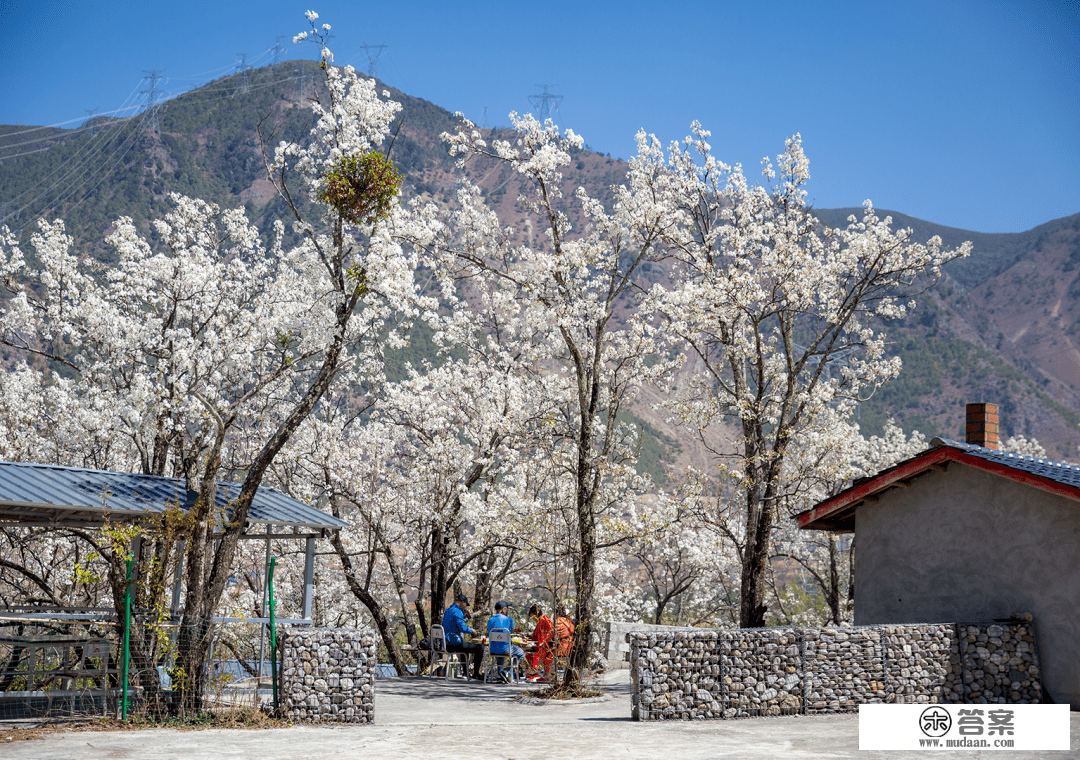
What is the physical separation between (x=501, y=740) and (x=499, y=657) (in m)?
6.16

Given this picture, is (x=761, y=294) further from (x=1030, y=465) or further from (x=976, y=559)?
(x=976, y=559)

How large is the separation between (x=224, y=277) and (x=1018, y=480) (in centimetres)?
1425

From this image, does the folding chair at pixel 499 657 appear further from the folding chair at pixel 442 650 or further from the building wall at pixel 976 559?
the building wall at pixel 976 559

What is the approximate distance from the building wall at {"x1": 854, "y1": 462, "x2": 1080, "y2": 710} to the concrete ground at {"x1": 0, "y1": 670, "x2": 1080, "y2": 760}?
1252mm

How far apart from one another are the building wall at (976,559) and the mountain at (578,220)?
5173 cm

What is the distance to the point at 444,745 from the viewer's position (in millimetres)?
8734

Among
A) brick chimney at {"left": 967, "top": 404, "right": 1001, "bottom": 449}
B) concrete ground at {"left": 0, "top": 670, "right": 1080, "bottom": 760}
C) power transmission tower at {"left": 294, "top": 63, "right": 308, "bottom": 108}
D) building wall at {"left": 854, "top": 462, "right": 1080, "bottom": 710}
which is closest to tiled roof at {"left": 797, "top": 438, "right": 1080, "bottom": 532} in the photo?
building wall at {"left": 854, "top": 462, "right": 1080, "bottom": 710}

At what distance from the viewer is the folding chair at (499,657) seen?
48.8 ft

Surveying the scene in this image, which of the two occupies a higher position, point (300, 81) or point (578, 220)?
point (300, 81)

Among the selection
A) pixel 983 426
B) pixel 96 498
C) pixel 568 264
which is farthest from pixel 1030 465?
pixel 96 498

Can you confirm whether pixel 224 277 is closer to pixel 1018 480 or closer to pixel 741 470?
pixel 741 470

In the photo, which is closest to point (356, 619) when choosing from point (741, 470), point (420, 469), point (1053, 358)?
point (420, 469)

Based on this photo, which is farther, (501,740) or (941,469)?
(941,469)

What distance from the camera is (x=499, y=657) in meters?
15.1
